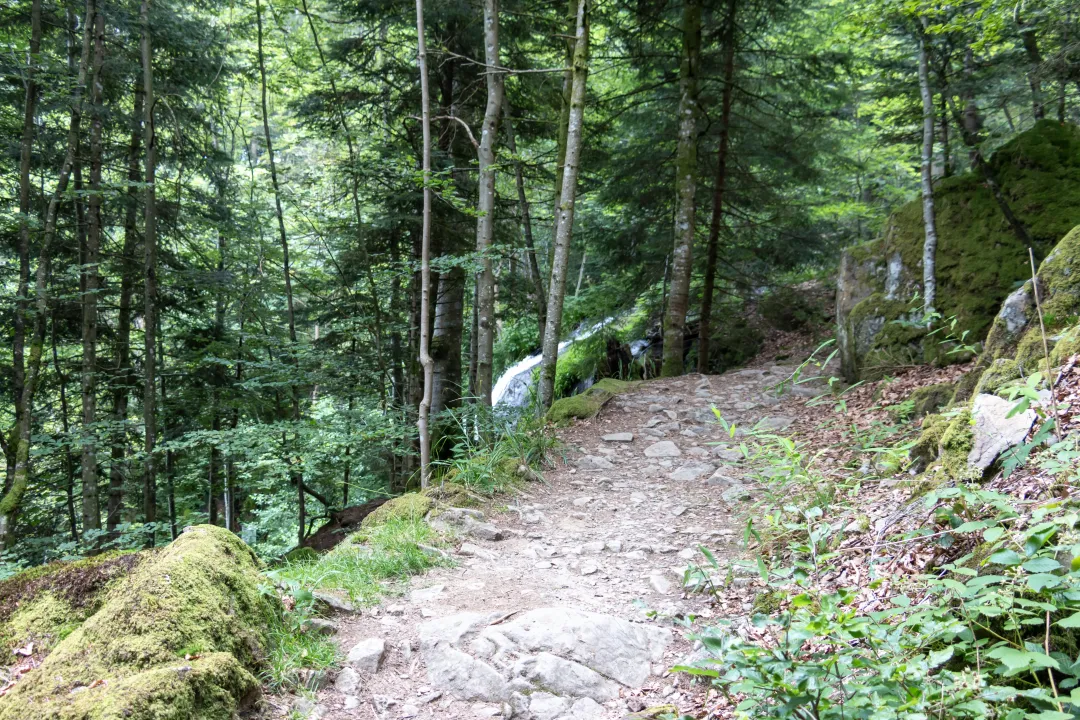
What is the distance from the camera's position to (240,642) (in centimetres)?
256

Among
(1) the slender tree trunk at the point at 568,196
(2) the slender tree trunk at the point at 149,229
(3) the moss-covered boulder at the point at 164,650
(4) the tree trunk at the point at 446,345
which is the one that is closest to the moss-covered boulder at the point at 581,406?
(1) the slender tree trunk at the point at 568,196

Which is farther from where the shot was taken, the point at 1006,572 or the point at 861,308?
the point at 861,308

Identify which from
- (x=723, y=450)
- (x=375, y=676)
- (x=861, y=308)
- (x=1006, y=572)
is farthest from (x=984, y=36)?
(x=375, y=676)

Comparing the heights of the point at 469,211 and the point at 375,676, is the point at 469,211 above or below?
above

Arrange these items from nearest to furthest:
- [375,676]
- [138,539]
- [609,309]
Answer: [375,676]
[138,539]
[609,309]

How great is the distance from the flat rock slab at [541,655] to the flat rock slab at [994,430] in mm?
Result: 1724

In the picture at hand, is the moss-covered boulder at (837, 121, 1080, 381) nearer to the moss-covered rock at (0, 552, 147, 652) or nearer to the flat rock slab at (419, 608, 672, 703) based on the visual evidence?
the flat rock slab at (419, 608, 672, 703)

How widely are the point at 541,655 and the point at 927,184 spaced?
270 inches

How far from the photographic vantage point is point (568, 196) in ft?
24.0

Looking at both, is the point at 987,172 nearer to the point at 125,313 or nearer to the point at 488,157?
the point at 488,157

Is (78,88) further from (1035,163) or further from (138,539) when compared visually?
(1035,163)

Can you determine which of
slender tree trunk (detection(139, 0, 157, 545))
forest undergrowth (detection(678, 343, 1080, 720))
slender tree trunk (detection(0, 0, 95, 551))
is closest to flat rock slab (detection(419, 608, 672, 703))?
forest undergrowth (detection(678, 343, 1080, 720))

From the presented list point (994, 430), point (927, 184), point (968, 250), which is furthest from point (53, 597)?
point (968, 250)

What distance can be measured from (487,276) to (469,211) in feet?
3.01
